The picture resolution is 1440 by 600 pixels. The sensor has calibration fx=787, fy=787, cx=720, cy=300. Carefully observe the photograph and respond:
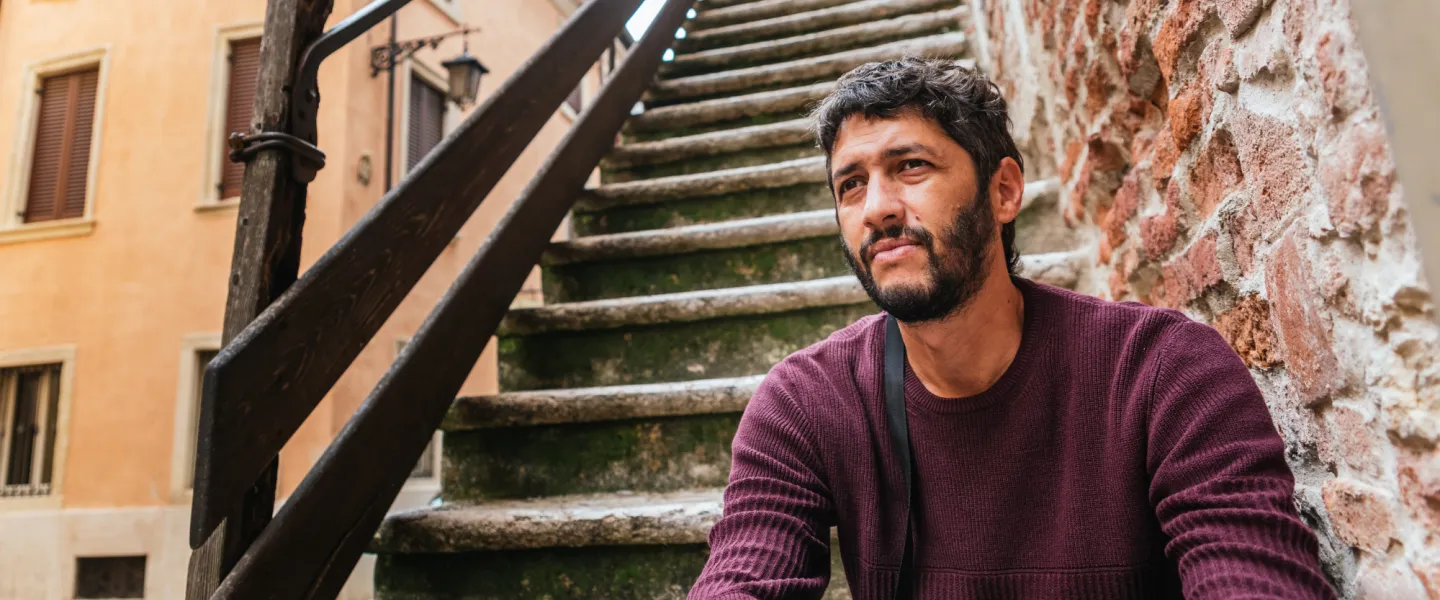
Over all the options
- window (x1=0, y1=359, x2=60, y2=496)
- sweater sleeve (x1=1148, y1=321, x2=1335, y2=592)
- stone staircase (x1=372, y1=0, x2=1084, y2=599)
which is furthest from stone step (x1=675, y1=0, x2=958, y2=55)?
window (x1=0, y1=359, x2=60, y2=496)

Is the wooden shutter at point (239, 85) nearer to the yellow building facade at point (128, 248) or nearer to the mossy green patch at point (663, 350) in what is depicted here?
the yellow building facade at point (128, 248)

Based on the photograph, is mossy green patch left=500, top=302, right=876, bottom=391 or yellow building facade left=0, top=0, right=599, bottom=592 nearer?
mossy green patch left=500, top=302, right=876, bottom=391

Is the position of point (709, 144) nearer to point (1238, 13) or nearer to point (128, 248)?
point (1238, 13)

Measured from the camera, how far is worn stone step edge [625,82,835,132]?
9.95ft

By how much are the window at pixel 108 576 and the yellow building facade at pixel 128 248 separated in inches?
0.7

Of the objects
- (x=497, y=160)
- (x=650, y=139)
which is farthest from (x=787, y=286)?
(x=650, y=139)

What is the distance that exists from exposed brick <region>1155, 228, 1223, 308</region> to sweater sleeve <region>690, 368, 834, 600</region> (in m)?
0.59

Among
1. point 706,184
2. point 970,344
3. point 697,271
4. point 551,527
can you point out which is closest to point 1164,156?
point 970,344

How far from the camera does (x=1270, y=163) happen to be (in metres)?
0.84

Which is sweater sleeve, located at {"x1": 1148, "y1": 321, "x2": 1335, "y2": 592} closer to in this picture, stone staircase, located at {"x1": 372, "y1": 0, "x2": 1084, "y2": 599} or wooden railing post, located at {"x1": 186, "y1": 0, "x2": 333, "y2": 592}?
stone staircase, located at {"x1": 372, "y1": 0, "x2": 1084, "y2": 599}

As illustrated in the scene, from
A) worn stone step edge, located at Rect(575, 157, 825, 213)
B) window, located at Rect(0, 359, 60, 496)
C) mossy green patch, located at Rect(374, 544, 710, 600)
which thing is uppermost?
worn stone step edge, located at Rect(575, 157, 825, 213)

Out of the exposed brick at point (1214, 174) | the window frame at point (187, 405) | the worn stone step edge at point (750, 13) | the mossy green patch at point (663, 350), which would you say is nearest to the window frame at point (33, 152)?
the window frame at point (187, 405)

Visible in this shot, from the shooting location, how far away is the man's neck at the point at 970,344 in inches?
40.3

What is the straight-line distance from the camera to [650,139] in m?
3.24
